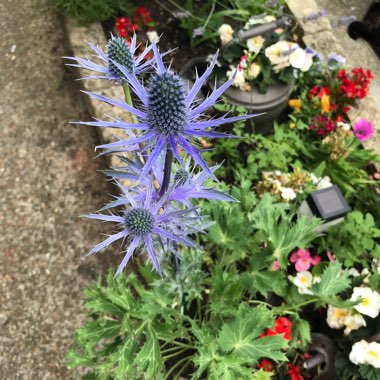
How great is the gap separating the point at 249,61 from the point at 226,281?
1.28 m

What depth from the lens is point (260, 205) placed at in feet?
5.74

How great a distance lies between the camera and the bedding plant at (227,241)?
0.92m

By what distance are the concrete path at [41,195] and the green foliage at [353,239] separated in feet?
4.05

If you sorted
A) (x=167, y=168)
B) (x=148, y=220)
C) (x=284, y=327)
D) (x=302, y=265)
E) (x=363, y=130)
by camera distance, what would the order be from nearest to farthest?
1. (x=167, y=168)
2. (x=148, y=220)
3. (x=284, y=327)
4. (x=302, y=265)
5. (x=363, y=130)

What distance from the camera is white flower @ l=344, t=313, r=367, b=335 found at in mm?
1747

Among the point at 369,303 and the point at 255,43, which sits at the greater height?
the point at 255,43

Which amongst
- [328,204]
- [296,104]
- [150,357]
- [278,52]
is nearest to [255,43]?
[278,52]

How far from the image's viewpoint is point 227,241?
1.63 m

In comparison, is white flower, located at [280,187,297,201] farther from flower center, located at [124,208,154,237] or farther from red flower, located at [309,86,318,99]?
flower center, located at [124,208,154,237]

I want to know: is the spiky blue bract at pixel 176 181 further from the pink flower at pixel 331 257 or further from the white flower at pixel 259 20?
the white flower at pixel 259 20

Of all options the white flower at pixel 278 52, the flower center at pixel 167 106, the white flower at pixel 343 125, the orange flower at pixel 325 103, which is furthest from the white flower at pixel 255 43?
the flower center at pixel 167 106

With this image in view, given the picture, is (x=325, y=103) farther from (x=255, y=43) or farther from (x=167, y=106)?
(x=167, y=106)

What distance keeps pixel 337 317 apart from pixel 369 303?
166 millimetres

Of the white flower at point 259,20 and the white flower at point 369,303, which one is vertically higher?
the white flower at point 259,20
